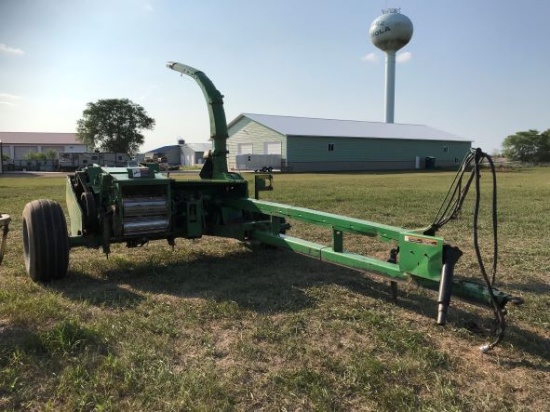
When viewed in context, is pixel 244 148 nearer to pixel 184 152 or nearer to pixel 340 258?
pixel 184 152

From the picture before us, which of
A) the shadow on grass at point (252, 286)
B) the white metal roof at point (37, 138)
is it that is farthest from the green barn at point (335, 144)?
the white metal roof at point (37, 138)

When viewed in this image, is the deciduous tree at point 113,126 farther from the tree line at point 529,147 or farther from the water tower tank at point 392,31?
the tree line at point 529,147

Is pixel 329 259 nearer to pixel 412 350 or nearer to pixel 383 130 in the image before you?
pixel 412 350

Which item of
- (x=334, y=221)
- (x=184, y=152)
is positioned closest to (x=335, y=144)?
(x=184, y=152)

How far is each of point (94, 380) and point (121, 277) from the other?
2.44 m

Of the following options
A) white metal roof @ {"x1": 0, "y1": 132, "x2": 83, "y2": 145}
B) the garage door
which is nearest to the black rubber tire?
the garage door

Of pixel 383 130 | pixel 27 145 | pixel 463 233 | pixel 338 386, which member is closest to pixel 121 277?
pixel 338 386

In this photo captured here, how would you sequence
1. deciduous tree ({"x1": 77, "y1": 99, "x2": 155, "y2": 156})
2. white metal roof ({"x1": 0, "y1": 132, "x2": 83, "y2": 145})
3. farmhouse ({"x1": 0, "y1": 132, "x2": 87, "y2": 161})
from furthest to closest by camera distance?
white metal roof ({"x1": 0, "y1": 132, "x2": 83, "y2": 145}) → farmhouse ({"x1": 0, "y1": 132, "x2": 87, "y2": 161}) → deciduous tree ({"x1": 77, "y1": 99, "x2": 155, "y2": 156})

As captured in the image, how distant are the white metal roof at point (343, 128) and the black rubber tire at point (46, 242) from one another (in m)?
34.6

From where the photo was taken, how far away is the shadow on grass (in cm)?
406

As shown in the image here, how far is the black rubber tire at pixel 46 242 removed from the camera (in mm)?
4738

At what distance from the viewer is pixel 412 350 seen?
3.28m

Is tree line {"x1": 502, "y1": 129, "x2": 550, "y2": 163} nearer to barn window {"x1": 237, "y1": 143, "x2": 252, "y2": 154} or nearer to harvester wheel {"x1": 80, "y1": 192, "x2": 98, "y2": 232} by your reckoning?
barn window {"x1": 237, "y1": 143, "x2": 252, "y2": 154}

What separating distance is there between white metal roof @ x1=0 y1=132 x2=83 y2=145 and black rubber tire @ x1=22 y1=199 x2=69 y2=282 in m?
90.2
